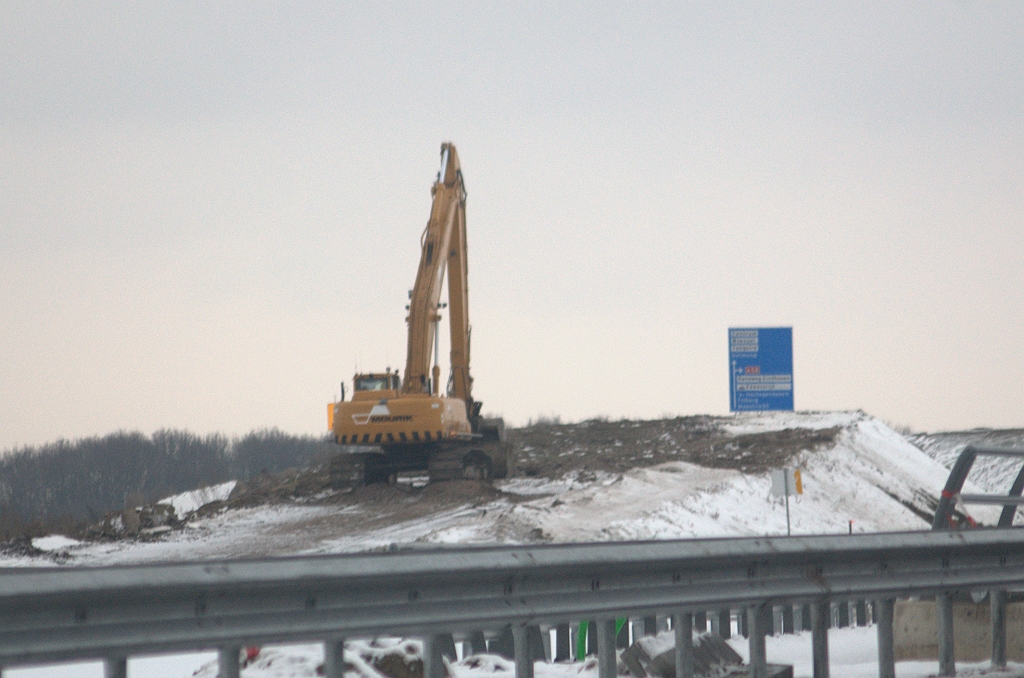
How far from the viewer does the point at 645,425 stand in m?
53.9

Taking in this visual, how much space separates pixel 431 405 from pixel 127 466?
74.8 meters

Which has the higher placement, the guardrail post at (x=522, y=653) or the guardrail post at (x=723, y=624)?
the guardrail post at (x=522, y=653)

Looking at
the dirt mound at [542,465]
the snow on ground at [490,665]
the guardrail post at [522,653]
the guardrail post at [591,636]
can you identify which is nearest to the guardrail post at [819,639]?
the snow on ground at [490,665]

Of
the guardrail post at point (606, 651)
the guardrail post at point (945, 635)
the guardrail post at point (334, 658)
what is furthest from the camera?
the guardrail post at point (945, 635)

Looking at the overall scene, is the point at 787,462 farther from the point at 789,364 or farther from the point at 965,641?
the point at 965,641

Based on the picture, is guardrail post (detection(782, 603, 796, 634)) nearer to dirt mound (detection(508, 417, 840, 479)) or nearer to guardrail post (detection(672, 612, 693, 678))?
guardrail post (detection(672, 612, 693, 678))

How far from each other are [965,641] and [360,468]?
23820 mm

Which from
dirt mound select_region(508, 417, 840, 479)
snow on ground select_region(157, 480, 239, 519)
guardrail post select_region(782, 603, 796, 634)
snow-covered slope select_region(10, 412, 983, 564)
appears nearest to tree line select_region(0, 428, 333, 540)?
snow on ground select_region(157, 480, 239, 519)

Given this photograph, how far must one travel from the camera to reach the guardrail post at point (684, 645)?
6.65 meters

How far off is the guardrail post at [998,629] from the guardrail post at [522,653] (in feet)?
11.2

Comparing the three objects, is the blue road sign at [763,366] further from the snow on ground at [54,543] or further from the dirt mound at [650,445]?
the snow on ground at [54,543]

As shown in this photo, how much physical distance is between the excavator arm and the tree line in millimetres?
51102

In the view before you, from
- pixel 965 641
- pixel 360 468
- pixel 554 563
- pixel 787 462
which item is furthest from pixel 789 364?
pixel 554 563

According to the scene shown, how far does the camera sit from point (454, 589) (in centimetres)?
579
